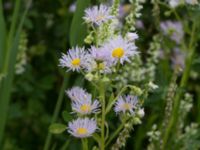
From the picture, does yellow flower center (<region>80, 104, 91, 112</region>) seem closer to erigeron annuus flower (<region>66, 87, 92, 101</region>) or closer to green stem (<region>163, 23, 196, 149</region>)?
erigeron annuus flower (<region>66, 87, 92, 101</region>)

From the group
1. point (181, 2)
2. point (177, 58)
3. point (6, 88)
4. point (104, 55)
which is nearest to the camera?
point (104, 55)

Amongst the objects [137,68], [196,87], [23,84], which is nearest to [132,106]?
[137,68]

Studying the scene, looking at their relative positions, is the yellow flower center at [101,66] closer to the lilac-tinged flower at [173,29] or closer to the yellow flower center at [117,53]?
the yellow flower center at [117,53]

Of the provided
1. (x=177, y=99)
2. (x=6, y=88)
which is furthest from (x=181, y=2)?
(x=6, y=88)

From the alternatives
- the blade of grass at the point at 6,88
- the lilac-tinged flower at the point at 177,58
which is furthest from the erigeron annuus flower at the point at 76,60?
the lilac-tinged flower at the point at 177,58

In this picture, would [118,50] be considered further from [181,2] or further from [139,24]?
[139,24]

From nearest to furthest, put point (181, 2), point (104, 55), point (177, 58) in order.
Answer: point (104, 55) → point (181, 2) → point (177, 58)

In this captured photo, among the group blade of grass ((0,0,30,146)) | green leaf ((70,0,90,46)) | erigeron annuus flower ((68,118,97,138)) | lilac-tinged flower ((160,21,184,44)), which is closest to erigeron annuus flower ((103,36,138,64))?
erigeron annuus flower ((68,118,97,138))
